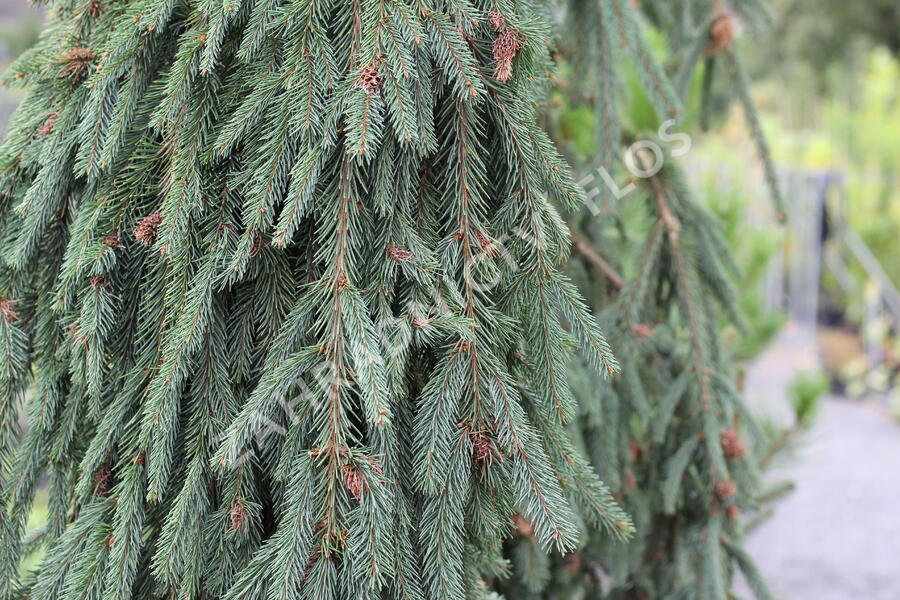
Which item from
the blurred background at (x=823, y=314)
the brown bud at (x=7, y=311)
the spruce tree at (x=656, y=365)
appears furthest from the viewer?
the blurred background at (x=823, y=314)

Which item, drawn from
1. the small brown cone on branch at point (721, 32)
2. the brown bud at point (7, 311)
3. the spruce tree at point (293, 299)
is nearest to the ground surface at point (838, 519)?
the small brown cone on branch at point (721, 32)

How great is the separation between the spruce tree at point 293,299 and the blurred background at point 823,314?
422 mm

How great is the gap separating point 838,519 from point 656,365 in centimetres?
215

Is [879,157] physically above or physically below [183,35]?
below

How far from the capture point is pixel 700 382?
1.31 m

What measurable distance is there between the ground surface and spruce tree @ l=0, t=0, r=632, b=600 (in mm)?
1447

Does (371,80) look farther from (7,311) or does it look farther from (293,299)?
(7,311)

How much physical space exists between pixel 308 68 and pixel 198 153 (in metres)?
0.15

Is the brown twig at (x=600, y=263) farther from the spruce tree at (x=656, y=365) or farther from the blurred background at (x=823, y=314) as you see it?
the blurred background at (x=823, y=314)

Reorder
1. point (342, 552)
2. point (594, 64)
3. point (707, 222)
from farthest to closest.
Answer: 1. point (707, 222)
2. point (594, 64)
3. point (342, 552)

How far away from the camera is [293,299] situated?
790 mm

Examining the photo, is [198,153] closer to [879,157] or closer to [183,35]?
[183,35]

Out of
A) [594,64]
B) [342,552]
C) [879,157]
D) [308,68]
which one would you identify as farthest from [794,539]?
[879,157]

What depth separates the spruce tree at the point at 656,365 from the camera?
1.25 metres
